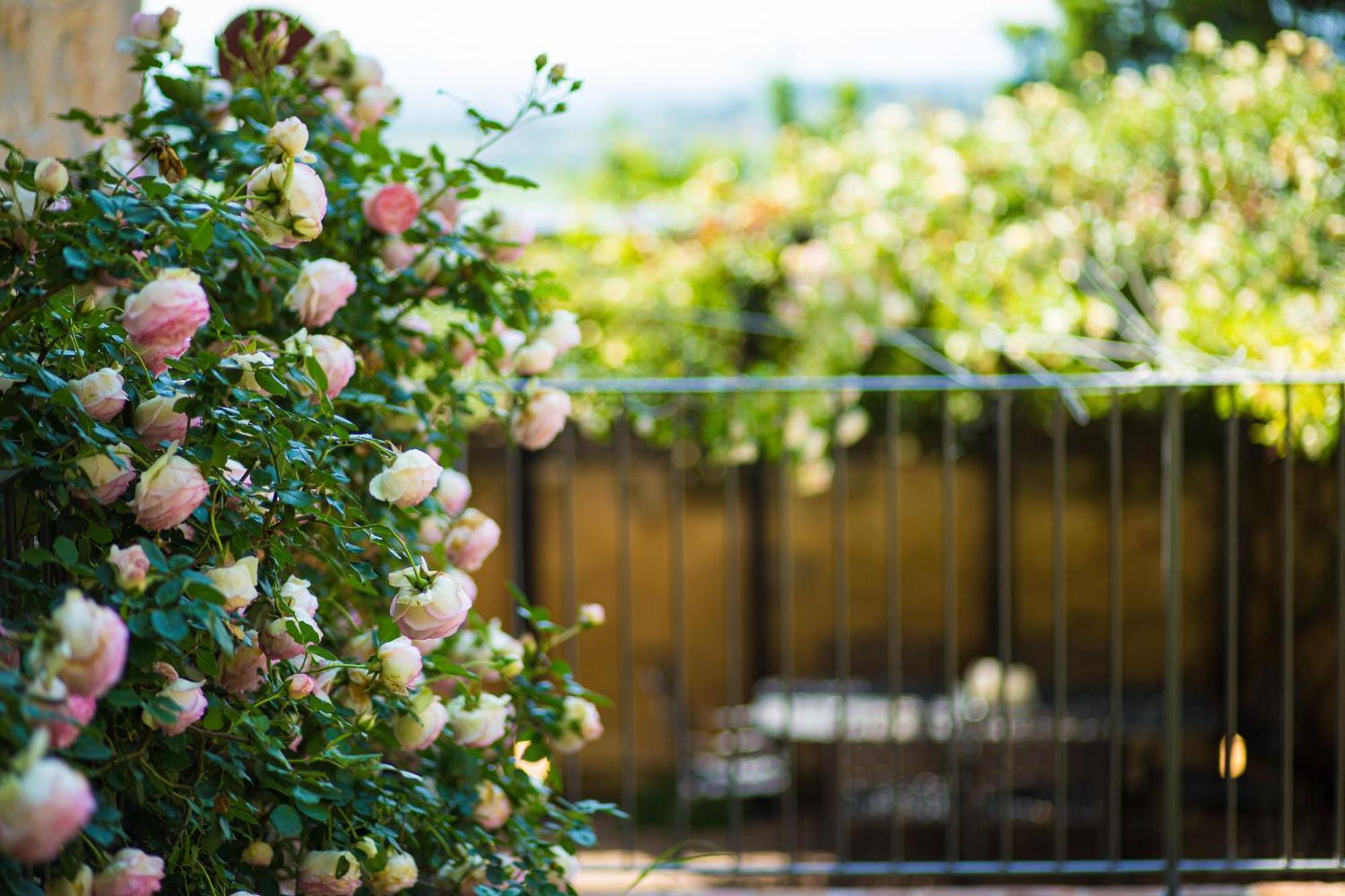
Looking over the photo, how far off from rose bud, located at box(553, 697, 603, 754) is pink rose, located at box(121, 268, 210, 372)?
76 centimetres

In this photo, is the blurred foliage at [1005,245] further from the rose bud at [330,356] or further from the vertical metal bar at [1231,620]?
the rose bud at [330,356]

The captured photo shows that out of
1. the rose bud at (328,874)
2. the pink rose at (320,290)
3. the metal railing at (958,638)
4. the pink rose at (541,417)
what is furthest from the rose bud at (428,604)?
the metal railing at (958,638)

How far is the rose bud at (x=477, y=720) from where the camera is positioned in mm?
1538

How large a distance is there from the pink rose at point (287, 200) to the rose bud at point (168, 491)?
267mm

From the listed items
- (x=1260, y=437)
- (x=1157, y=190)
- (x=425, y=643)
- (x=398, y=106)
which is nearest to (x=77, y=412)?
(x=425, y=643)

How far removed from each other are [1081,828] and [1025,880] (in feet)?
4.55

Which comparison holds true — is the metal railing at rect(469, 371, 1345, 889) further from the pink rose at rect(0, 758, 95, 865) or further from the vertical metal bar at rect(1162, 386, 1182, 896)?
the pink rose at rect(0, 758, 95, 865)

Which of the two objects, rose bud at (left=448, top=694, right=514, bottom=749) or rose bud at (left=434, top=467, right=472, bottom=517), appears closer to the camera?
rose bud at (left=448, top=694, right=514, bottom=749)

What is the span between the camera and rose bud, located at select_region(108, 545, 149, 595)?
1.04 meters

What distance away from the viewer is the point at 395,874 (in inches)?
52.2

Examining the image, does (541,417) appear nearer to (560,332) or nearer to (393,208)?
(560,332)

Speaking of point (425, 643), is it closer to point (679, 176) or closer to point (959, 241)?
point (959, 241)

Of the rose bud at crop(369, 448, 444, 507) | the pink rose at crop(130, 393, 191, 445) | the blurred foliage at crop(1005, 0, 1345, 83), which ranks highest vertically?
the blurred foliage at crop(1005, 0, 1345, 83)

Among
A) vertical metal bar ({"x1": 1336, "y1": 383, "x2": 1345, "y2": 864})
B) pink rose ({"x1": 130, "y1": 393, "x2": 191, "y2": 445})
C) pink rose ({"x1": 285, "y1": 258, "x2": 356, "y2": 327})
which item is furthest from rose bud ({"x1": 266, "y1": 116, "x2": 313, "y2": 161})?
vertical metal bar ({"x1": 1336, "y1": 383, "x2": 1345, "y2": 864})
